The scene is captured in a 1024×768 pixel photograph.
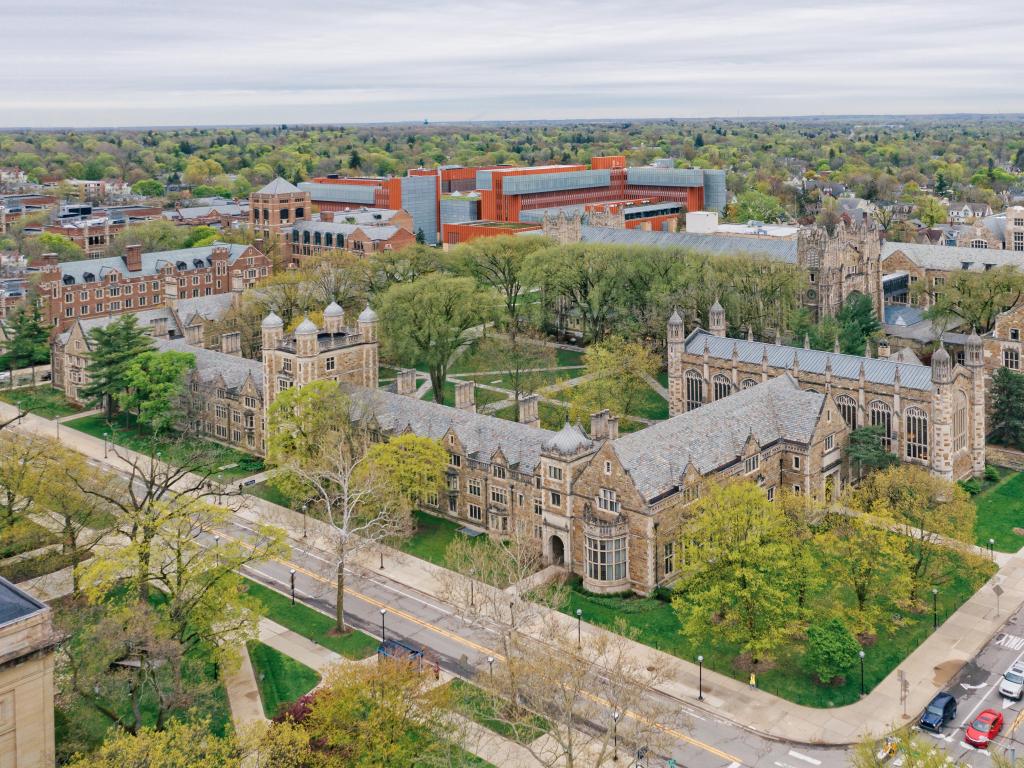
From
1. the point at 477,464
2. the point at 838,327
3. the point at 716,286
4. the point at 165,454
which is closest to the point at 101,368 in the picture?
the point at 165,454

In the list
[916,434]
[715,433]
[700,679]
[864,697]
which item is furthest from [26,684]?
[916,434]

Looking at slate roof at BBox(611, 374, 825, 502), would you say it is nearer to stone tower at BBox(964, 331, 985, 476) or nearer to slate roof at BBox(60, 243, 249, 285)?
stone tower at BBox(964, 331, 985, 476)

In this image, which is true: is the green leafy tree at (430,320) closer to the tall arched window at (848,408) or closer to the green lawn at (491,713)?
the tall arched window at (848,408)

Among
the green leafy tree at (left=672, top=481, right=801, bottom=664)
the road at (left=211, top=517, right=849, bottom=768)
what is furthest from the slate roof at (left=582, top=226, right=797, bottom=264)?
the road at (left=211, top=517, right=849, bottom=768)

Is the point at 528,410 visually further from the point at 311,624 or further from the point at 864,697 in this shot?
the point at 864,697

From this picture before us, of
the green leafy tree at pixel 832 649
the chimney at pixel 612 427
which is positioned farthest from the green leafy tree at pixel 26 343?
the green leafy tree at pixel 832 649

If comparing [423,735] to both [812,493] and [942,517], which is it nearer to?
[942,517]
